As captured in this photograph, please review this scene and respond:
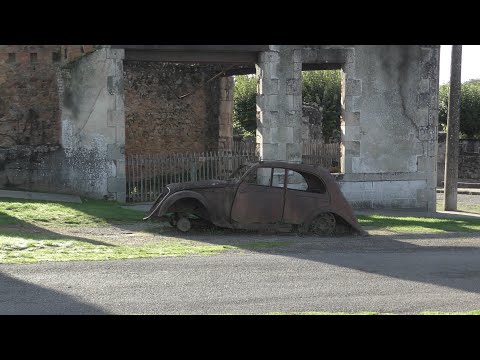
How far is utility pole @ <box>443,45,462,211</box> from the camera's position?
18.2 metres

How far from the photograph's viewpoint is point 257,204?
12.3 meters

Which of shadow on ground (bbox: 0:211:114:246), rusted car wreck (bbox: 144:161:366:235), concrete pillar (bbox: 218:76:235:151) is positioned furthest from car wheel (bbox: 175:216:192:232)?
concrete pillar (bbox: 218:76:235:151)

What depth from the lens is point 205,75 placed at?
23969mm

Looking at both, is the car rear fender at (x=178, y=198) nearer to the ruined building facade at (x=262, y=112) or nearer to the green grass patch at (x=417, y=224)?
the green grass patch at (x=417, y=224)

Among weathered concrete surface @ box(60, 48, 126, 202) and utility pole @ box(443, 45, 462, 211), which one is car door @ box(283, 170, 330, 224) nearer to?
weathered concrete surface @ box(60, 48, 126, 202)

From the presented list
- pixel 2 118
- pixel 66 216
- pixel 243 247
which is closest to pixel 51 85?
pixel 2 118

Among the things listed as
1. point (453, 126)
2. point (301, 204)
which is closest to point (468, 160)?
point (453, 126)

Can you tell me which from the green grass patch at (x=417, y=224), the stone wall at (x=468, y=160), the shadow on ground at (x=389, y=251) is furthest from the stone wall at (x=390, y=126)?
the stone wall at (x=468, y=160)

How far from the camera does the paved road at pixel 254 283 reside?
6676mm

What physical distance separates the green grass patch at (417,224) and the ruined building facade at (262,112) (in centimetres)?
222

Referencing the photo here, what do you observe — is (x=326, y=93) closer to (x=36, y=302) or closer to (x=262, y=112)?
(x=262, y=112)

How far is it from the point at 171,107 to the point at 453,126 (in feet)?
34.3
